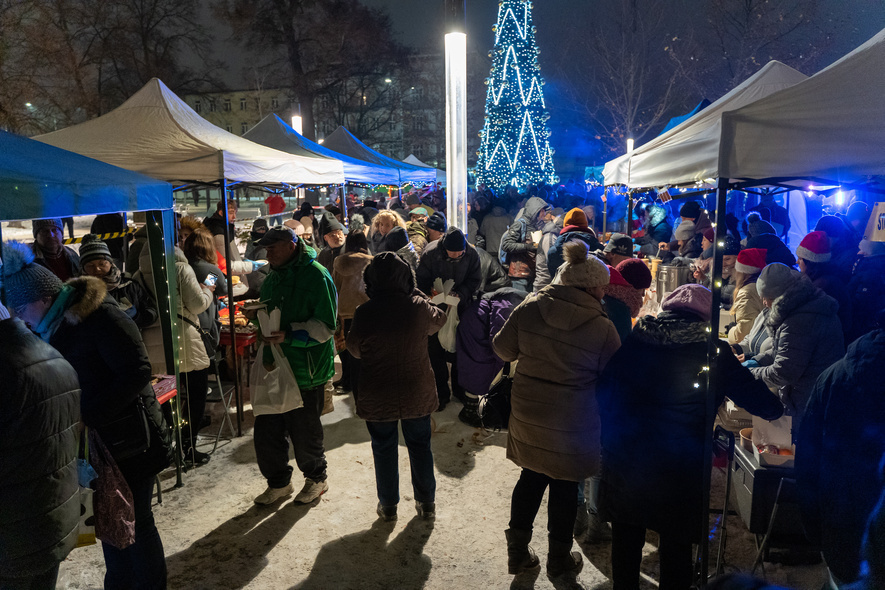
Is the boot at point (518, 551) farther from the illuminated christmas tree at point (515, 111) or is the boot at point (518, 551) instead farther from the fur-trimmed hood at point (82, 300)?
the illuminated christmas tree at point (515, 111)

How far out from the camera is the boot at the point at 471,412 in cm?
551

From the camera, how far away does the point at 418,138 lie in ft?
153

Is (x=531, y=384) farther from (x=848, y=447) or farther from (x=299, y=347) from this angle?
(x=299, y=347)

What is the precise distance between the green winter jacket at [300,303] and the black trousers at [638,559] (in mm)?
2175

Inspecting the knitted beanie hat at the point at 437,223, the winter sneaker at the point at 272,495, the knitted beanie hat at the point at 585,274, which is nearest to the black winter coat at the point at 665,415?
the knitted beanie hat at the point at 585,274

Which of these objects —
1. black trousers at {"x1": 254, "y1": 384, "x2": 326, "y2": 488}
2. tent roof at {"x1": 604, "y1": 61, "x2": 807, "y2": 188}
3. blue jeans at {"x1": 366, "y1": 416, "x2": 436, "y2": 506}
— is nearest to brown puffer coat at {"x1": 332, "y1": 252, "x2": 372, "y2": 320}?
black trousers at {"x1": 254, "y1": 384, "x2": 326, "y2": 488}

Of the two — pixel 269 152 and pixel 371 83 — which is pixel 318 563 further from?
pixel 371 83

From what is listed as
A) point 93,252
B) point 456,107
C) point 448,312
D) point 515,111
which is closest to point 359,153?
point 515,111

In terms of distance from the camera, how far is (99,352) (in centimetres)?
268

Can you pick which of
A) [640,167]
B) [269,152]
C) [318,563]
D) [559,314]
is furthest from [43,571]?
[269,152]

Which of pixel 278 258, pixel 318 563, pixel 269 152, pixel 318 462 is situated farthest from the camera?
pixel 269 152

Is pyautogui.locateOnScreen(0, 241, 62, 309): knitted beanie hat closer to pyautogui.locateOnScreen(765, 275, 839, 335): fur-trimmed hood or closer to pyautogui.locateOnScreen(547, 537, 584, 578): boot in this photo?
pyautogui.locateOnScreen(547, 537, 584, 578): boot

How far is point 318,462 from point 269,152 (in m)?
3.85

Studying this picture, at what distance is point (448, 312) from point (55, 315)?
328cm
